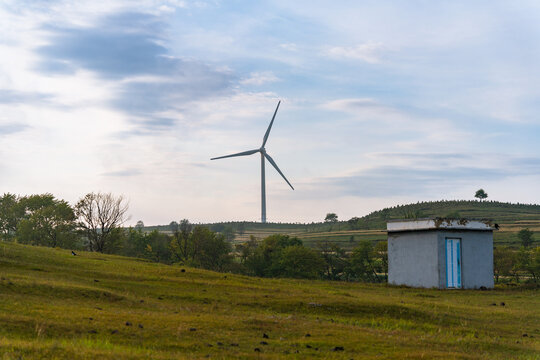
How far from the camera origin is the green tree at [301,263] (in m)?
90.8

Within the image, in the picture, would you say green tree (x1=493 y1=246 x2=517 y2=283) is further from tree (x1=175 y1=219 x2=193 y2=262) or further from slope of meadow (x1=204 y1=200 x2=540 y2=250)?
tree (x1=175 y1=219 x2=193 y2=262)

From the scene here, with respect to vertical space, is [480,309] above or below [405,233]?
below

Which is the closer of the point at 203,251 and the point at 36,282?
the point at 36,282

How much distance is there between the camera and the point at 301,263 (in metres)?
90.8

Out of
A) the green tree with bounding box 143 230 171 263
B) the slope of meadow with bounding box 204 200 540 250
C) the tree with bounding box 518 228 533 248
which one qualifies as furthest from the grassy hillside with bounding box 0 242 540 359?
the slope of meadow with bounding box 204 200 540 250

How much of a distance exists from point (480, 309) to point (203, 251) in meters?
80.5

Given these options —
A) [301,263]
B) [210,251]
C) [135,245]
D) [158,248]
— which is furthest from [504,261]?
[135,245]

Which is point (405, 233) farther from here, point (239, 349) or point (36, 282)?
point (239, 349)

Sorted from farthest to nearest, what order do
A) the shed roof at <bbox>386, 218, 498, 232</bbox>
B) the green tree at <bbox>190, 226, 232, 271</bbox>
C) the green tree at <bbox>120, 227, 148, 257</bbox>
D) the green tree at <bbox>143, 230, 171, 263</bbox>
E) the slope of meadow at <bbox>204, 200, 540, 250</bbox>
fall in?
the slope of meadow at <bbox>204, 200, 540, 250</bbox> < the green tree at <bbox>120, 227, 148, 257</bbox> < the green tree at <bbox>143, 230, 171, 263</bbox> < the green tree at <bbox>190, 226, 232, 271</bbox> < the shed roof at <bbox>386, 218, 498, 232</bbox>

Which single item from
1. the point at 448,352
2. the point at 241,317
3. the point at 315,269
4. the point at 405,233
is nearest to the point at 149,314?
the point at 241,317

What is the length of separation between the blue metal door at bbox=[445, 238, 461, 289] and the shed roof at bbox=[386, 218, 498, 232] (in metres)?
1.26

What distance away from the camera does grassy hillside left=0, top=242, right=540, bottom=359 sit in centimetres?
1530

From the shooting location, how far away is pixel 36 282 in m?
25.4

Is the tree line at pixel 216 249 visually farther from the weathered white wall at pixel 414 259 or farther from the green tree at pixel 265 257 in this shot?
the weathered white wall at pixel 414 259
